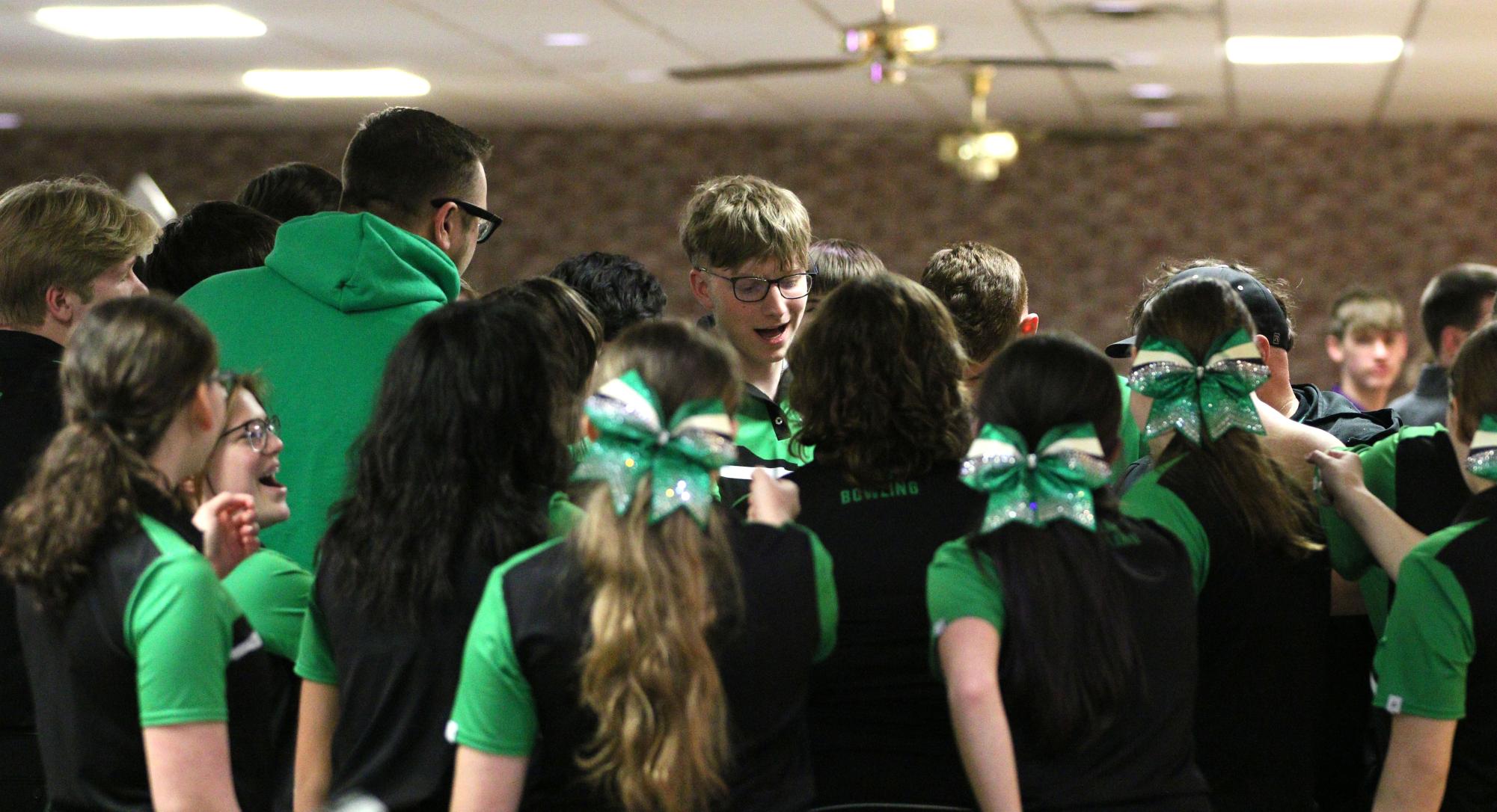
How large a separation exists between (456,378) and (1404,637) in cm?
119

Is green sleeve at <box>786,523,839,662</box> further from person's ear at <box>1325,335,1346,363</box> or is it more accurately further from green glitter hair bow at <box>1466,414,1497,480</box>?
person's ear at <box>1325,335,1346,363</box>

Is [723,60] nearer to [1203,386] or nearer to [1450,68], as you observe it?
[1450,68]

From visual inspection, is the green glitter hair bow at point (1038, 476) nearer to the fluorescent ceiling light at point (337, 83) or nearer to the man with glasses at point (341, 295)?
the man with glasses at point (341, 295)

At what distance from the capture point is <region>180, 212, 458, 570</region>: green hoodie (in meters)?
2.29

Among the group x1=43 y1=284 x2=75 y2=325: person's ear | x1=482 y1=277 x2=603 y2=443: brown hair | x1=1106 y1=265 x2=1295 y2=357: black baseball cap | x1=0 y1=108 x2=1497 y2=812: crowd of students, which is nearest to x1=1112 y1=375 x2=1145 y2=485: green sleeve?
x1=1106 y1=265 x2=1295 y2=357: black baseball cap

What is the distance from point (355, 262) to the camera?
7.70 feet

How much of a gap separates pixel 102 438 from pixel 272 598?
1.16 feet

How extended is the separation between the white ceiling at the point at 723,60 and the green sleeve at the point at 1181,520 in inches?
162

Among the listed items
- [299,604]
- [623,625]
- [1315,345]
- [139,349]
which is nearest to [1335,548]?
[623,625]

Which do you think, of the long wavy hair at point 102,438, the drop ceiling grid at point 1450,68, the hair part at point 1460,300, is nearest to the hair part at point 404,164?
the long wavy hair at point 102,438

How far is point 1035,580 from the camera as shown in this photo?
169 cm

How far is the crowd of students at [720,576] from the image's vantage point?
1.59 m

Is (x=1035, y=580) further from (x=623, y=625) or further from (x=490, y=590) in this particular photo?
(x=490, y=590)

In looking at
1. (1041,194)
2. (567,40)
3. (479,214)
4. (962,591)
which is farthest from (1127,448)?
(1041,194)
